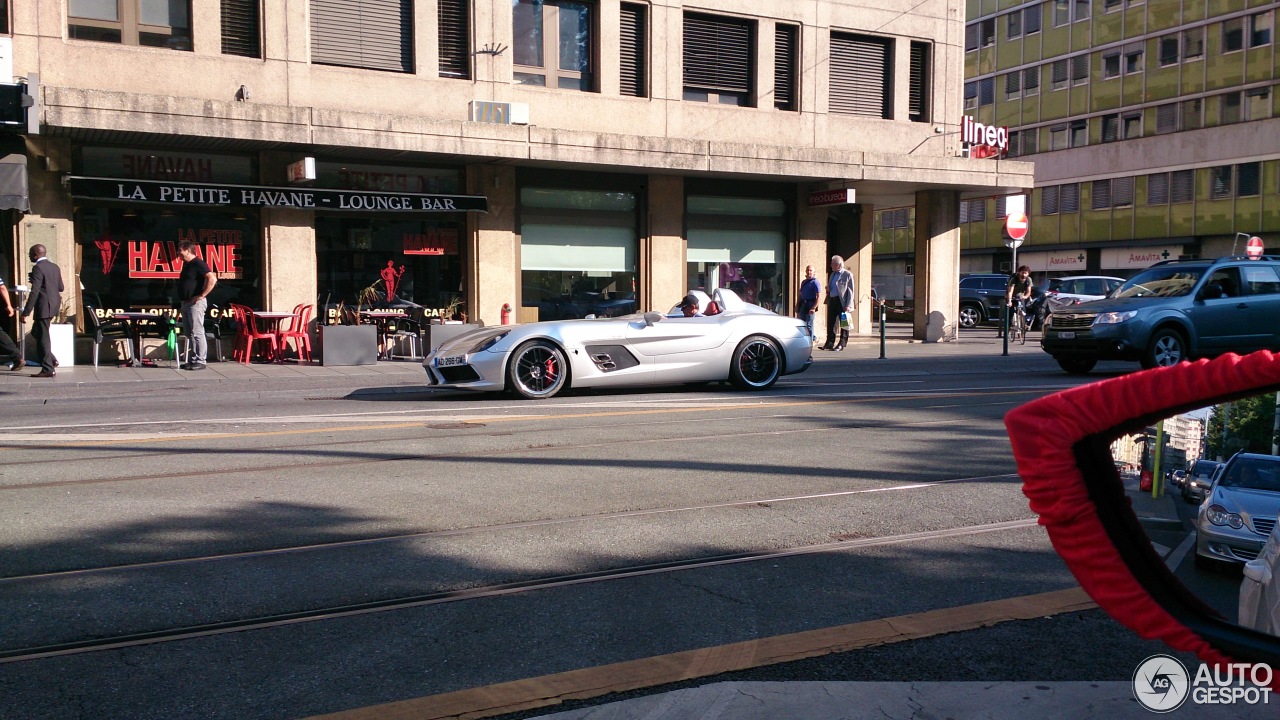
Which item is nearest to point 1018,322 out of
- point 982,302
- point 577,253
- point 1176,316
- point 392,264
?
point 982,302

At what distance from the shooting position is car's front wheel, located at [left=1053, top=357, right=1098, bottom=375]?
15594 mm

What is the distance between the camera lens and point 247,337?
58.5 ft

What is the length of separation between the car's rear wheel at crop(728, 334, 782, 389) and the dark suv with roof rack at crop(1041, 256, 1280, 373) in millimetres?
5007

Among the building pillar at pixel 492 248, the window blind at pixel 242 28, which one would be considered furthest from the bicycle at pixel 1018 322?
the window blind at pixel 242 28

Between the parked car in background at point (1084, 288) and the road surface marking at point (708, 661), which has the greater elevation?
the parked car in background at point (1084, 288)

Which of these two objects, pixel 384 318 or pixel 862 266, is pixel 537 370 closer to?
pixel 384 318

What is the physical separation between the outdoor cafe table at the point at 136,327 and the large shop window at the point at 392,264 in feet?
9.28

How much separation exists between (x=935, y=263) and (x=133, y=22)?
702 inches

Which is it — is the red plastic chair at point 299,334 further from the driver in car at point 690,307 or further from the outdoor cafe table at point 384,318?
the driver in car at point 690,307

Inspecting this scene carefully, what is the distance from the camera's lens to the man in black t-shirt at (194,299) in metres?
16.3

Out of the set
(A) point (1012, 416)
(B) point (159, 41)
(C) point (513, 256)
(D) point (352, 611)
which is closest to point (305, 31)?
(B) point (159, 41)

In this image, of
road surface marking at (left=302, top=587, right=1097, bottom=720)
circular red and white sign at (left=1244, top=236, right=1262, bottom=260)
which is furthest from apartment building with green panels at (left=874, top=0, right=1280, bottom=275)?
road surface marking at (left=302, top=587, right=1097, bottom=720)

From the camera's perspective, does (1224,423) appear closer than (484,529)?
Yes

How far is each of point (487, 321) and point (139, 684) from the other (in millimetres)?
17068
